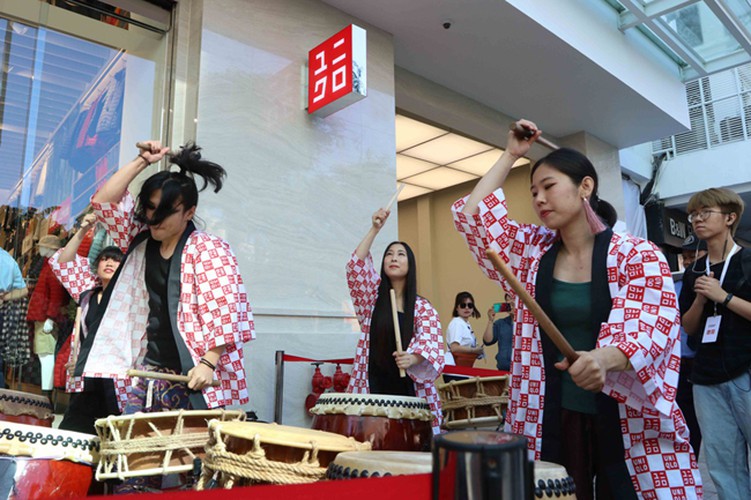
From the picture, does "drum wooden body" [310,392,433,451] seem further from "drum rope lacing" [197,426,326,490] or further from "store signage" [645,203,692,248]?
"store signage" [645,203,692,248]

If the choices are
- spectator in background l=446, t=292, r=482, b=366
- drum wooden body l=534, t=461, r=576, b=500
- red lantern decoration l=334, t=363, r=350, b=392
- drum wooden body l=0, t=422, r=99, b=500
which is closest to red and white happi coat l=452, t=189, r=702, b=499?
drum wooden body l=534, t=461, r=576, b=500

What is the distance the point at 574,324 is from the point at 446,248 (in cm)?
933

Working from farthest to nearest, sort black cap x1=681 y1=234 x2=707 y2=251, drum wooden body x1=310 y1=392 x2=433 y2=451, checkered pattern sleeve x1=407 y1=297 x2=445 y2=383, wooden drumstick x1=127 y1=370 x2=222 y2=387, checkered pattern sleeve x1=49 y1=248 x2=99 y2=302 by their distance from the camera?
1. checkered pattern sleeve x1=49 y1=248 x2=99 y2=302
2. black cap x1=681 y1=234 x2=707 y2=251
3. checkered pattern sleeve x1=407 y1=297 x2=445 y2=383
4. drum wooden body x1=310 y1=392 x2=433 y2=451
5. wooden drumstick x1=127 y1=370 x2=222 y2=387

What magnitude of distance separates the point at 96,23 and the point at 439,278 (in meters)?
7.73

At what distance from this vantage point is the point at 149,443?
5.51 ft

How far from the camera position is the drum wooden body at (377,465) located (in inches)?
42.0

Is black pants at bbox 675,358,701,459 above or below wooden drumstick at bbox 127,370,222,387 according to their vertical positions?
below

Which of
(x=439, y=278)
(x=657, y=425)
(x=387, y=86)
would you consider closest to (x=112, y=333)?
(x=657, y=425)

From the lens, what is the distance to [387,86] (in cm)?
567

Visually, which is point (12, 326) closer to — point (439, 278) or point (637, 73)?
point (637, 73)

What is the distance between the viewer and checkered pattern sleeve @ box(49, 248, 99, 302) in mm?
3826

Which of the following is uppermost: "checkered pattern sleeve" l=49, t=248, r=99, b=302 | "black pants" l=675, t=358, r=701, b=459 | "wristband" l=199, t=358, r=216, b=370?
"checkered pattern sleeve" l=49, t=248, r=99, b=302

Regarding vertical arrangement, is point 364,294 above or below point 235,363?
above

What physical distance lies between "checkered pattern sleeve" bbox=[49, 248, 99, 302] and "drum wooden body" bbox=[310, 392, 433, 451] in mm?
2427
